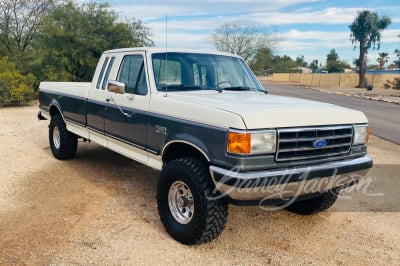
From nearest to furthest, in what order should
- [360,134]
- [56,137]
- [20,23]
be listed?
1. [360,134]
2. [56,137]
3. [20,23]

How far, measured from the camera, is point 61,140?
6855 mm

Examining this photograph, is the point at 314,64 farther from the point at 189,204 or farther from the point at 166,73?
the point at 189,204

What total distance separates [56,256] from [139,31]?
56.9 feet

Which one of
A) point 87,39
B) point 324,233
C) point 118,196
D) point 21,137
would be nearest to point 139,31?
point 87,39

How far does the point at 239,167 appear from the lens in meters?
3.27

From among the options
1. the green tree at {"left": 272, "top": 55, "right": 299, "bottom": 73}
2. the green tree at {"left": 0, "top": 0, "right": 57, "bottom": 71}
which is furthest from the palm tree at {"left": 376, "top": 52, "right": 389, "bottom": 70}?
the green tree at {"left": 0, "top": 0, "right": 57, "bottom": 71}

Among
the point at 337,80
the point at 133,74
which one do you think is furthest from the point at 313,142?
the point at 337,80

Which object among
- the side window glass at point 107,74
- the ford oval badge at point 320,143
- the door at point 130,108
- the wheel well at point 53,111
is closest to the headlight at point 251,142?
the ford oval badge at point 320,143

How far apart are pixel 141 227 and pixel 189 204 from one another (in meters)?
0.70

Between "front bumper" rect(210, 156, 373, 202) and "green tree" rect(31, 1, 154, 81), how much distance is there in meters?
15.8

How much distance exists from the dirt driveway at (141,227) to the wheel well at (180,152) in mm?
783

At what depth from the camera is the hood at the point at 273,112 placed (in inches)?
132

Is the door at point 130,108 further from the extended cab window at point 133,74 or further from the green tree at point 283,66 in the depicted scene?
the green tree at point 283,66

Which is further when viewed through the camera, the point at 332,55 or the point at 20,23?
the point at 332,55
